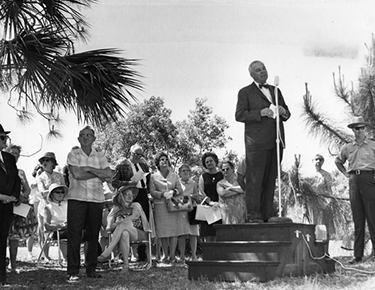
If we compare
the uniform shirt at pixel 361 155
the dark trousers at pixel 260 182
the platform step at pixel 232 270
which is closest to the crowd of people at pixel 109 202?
the platform step at pixel 232 270

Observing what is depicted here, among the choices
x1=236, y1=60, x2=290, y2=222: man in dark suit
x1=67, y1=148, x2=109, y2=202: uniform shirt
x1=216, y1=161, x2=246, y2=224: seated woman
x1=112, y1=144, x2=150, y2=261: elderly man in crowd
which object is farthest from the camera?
x1=216, y1=161, x2=246, y2=224: seated woman

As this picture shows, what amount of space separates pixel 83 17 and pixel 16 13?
104cm

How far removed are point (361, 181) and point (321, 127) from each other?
1622 millimetres

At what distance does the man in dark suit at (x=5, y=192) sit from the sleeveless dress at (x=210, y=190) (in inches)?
138

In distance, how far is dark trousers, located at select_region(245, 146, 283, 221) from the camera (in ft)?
23.4

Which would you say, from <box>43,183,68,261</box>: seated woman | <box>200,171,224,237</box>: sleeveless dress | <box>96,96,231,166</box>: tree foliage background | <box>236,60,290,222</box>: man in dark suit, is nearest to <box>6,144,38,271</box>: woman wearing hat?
<box>43,183,68,261</box>: seated woman

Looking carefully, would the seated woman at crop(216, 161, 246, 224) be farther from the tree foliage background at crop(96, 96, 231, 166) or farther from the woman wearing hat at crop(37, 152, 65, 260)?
the tree foliage background at crop(96, 96, 231, 166)

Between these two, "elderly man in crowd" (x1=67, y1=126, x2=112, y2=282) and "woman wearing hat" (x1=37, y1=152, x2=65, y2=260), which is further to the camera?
"woman wearing hat" (x1=37, y1=152, x2=65, y2=260)

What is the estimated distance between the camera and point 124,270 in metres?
8.20

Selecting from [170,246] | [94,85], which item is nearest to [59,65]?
[94,85]

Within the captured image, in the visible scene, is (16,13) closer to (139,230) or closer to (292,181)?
(139,230)

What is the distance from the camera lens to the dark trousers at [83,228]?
7613mm

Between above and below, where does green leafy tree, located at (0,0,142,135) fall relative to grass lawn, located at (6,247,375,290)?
above

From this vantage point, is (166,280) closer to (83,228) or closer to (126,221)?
(83,228)
